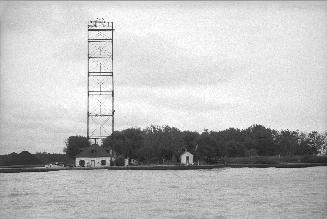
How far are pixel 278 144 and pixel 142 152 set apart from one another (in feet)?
128

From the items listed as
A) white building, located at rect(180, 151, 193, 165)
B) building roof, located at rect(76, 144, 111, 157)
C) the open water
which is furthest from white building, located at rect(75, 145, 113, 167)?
the open water

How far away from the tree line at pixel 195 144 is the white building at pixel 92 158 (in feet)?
10.4

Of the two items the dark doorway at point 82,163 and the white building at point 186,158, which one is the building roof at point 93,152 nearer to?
the dark doorway at point 82,163

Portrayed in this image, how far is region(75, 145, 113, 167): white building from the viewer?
7700 centimetres

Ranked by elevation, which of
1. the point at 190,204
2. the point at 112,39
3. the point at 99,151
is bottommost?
the point at 190,204

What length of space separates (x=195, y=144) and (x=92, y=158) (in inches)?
694

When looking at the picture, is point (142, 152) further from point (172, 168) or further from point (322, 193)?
point (322, 193)

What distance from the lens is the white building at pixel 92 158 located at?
77.0 m

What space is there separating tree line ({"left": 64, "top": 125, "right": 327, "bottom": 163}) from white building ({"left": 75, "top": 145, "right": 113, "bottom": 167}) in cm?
318

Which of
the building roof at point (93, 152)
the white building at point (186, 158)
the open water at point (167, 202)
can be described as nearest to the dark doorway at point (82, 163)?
the building roof at point (93, 152)

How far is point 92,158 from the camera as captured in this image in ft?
254

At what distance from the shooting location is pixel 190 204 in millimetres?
25453

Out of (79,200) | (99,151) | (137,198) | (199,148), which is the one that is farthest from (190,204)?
(199,148)

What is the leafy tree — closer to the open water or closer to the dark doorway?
the dark doorway
